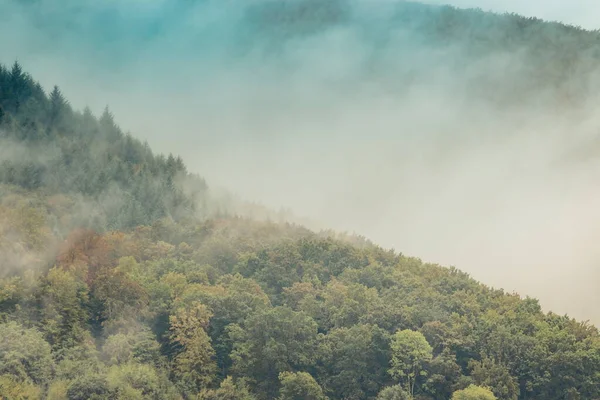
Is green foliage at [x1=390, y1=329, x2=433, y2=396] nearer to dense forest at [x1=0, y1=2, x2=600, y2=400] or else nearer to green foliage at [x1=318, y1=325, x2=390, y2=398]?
dense forest at [x1=0, y1=2, x2=600, y2=400]

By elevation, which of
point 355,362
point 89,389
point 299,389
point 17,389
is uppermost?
point 355,362

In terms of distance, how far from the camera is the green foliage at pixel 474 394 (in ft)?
226

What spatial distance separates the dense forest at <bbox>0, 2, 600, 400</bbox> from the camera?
6956 cm

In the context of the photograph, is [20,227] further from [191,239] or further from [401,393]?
[401,393]

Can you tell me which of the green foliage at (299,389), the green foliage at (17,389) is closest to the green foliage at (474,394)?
the green foliage at (299,389)

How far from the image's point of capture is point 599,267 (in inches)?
Answer: 6599

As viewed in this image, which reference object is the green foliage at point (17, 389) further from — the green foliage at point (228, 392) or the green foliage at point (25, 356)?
the green foliage at point (228, 392)

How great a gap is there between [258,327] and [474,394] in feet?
61.2

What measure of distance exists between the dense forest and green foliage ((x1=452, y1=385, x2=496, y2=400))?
0.48ft

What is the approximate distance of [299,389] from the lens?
70250 mm

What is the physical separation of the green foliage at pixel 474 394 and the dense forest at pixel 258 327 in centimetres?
15

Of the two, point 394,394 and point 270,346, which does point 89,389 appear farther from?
point 394,394

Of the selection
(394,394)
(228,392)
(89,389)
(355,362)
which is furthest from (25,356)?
(394,394)

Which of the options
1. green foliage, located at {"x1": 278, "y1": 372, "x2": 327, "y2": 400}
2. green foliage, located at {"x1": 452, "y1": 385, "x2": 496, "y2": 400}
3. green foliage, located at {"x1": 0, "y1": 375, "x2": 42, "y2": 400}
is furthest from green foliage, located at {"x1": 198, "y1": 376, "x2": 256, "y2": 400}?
green foliage, located at {"x1": 452, "y1": 385, "x2": 496, "y2": 400}
